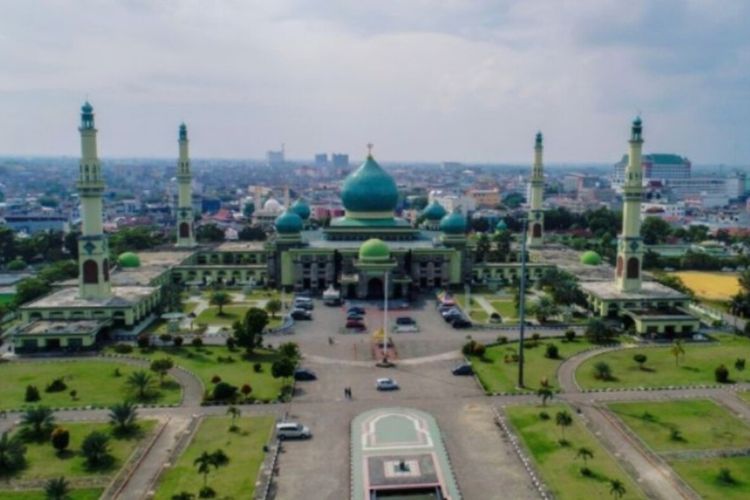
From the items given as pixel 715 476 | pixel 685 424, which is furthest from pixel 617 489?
pixel 685 424

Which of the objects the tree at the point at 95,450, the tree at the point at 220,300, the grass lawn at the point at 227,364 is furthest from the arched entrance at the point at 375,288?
the tree at the point at 95,450

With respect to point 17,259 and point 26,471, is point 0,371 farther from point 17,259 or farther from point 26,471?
point 17,259

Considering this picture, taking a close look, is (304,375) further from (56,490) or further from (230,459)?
(56,490)

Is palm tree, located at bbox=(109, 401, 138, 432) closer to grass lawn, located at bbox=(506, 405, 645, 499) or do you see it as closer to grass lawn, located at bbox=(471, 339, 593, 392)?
grass lawn, located at bbox=(506, 405, 645, 499)

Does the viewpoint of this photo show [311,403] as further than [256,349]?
No

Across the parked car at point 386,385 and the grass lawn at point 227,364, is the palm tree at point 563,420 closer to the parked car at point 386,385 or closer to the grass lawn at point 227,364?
the parked car at point 386,385

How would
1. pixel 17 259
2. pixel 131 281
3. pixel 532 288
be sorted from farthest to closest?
1. pixel 17 259
2. pixel 532 288
3. pixel 131 281

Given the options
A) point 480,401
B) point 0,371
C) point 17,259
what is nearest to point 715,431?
point 480,401
